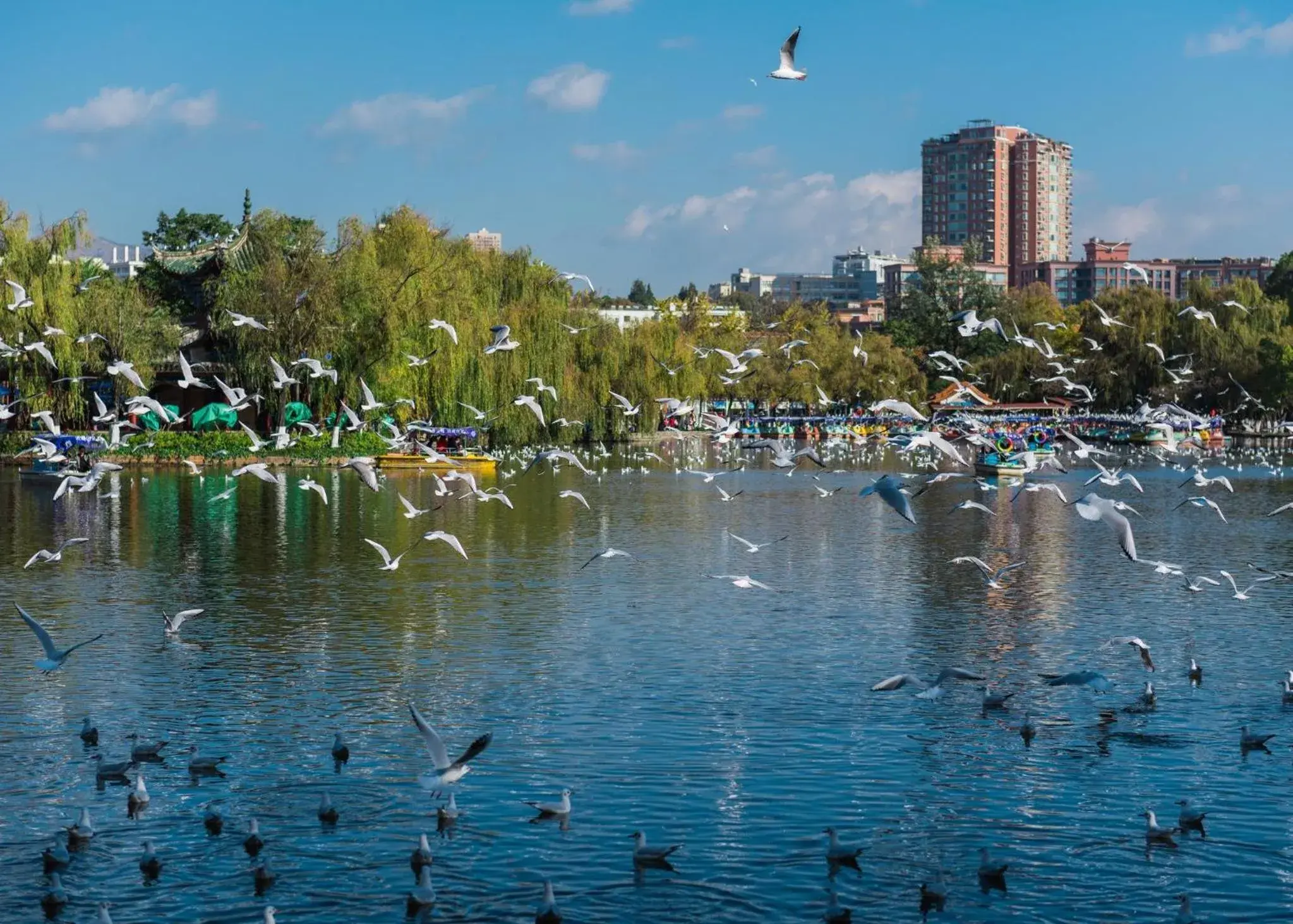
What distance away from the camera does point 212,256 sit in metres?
66.9

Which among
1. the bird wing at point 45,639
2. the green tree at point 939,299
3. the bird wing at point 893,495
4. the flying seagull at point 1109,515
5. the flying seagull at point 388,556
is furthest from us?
the green tree at point 939,299

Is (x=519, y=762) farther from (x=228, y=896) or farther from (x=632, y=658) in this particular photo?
(x=632, y=658)

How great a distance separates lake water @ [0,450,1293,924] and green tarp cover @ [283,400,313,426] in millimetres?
24686

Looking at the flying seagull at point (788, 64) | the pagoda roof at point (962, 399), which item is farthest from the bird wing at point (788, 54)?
the pagoda roof at point (962, 399)

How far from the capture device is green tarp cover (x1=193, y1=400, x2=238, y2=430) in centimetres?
5659

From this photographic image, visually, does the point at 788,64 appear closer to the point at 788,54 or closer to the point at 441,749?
the point at 788,54

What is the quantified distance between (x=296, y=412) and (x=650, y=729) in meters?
43.3

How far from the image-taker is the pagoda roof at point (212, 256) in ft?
209

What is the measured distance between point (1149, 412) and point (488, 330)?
31.9m

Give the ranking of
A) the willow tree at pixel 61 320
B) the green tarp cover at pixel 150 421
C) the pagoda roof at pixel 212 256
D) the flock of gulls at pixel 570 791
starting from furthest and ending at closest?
the pagoda roof at pixel 212 256, the green tarp cover at pixel 150 421, the willow tree at pixel 61 320, the flock of gulls at pixel 570 791

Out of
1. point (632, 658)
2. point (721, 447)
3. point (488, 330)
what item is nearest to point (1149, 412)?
point (632, 658)

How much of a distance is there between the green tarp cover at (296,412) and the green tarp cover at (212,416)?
1849mm

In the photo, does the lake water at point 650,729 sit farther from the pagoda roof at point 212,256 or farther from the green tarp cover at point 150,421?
the pagoda roof at point 212,256

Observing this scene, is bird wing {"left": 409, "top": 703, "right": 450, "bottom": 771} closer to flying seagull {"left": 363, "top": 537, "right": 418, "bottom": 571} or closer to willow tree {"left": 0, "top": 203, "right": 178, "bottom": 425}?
flying seagull {"left": 363, "top": 537, "right": 418, "bottom": 571}
